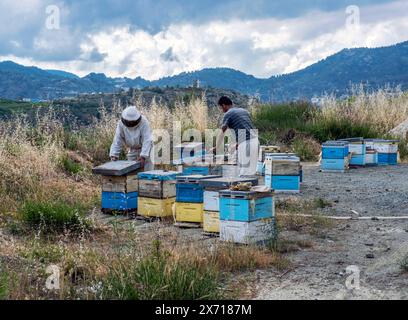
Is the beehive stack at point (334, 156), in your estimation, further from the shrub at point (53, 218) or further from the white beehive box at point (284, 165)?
the shrub at point (53, 218)

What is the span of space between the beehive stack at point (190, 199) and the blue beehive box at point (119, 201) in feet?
4.20

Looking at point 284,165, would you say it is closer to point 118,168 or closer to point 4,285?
point 118,168

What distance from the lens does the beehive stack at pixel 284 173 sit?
11.8 m

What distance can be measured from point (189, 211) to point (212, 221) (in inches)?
33.0

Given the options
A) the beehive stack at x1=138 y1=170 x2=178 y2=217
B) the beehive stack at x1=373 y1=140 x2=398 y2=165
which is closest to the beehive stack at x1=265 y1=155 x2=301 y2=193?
the beehive stack at x1=138 y1=170 x2=178 y2=217

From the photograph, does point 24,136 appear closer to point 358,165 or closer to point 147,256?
point 147,256

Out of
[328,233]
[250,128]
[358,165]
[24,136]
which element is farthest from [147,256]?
[358,165]

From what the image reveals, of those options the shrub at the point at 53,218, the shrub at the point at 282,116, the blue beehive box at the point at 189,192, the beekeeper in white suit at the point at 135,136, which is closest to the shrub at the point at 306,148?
the shrub at the point at 282,116

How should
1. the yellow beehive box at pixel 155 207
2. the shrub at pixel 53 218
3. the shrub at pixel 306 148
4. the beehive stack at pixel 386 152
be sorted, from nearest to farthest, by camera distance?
the shrub at pixel 53 218 → the yellow beehive box at pixel 155 207 → the beehive stack at pixel 386 152 → the shrub at pixel 306 148

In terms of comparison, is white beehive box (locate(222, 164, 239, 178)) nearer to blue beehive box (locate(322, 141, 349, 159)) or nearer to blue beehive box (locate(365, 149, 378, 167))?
blue beehive box (locate(322, 141, 349, 159))

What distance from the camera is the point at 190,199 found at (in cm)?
870

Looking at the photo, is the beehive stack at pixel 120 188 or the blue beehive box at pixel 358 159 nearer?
the beehive stack at pixel 120 188

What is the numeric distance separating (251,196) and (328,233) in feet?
5.60
